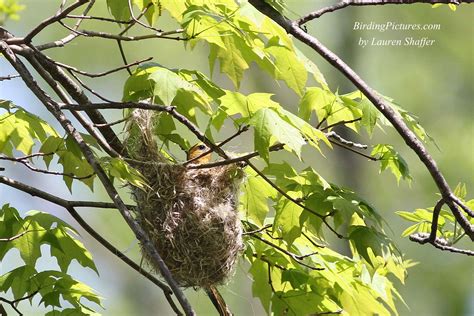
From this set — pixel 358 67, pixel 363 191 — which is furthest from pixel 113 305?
pixel 358 67

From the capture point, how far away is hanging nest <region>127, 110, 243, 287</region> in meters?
2.70

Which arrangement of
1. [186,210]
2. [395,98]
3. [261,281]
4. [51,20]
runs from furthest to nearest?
1. [395,98]
2. [261,281]
3. [186,210]
4. [51,20]

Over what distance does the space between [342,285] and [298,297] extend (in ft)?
0.61

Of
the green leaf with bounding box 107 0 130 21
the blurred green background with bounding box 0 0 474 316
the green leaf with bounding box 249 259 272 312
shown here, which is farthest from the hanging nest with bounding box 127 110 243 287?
the blurred green background with bounding box 0 0 474 316

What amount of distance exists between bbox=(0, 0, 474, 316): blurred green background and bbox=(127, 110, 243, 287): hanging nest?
906 centimetres

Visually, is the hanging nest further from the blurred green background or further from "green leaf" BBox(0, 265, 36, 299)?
the blurred green background

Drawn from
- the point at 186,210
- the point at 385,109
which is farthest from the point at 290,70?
the point at 186,210

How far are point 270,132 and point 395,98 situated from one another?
444 inches

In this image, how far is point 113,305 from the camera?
12.6 metres

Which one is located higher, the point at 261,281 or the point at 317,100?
the point at 317,100

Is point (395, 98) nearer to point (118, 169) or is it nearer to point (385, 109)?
point (385, 109)

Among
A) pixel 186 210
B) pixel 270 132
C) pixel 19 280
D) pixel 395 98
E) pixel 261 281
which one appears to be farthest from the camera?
pixel 395 98

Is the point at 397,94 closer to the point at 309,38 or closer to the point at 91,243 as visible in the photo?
the point at 91,243

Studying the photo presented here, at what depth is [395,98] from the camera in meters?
13.1
